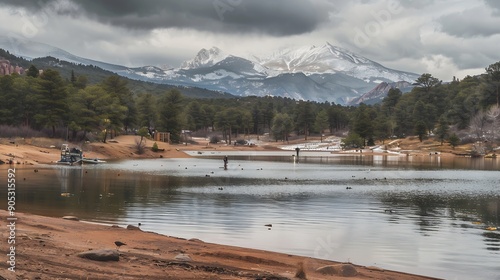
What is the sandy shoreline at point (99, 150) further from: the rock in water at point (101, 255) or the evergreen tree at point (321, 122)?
the rock in water at point (101, 255)

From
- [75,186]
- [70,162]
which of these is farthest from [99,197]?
[70,162]

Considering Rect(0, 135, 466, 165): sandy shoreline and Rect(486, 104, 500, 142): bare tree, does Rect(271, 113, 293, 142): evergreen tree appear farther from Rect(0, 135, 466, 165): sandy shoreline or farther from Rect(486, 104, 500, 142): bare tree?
Rect(486, 104, 500, 142): bare tree

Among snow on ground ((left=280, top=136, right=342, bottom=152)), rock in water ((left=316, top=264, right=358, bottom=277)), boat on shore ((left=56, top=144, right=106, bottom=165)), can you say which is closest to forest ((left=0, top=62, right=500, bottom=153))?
snow on ground ((left=280, top=136, right=342, bottom=152))

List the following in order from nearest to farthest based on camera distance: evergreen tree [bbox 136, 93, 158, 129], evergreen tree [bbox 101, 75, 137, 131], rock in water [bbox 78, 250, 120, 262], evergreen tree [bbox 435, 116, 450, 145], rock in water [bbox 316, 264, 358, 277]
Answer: rock in water [bbox 78, 250, 120, 262] < rock in water [bbox 316, 264, 358, 277] < evergreen tree [bbox 101, 75, 137, 131] < evergreen tree [bbox 435, 116, 450, 145] < evergreen tree [bbox 136, 93, 158, 129]

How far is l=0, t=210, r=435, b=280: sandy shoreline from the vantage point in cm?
1100

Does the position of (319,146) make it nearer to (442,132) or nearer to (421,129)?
(421,129)

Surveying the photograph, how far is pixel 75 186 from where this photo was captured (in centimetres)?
3825

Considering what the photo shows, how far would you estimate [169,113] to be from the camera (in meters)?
138

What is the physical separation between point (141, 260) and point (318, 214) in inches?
601

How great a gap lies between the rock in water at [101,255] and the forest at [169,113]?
80.3m

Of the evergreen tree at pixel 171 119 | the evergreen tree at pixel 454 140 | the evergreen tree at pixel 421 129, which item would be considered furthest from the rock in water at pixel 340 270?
the evergreen tree at pixel 421 129

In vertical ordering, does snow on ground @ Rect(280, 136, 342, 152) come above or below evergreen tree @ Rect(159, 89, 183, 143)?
below

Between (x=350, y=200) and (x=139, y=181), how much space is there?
765 inches

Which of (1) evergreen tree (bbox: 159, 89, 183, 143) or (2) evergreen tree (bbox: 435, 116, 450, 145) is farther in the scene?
(1) evergreen tree (bbox: 159, 89, 183, 143)
